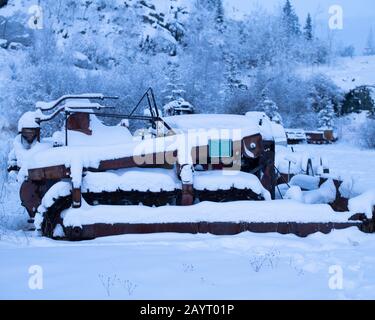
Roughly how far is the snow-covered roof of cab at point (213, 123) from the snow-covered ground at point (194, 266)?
5.54ft

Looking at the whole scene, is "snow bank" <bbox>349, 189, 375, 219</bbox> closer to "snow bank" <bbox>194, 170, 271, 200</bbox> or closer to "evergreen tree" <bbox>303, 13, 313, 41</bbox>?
"snow bank" <bbox>194, 170, 271, 200</bbox>

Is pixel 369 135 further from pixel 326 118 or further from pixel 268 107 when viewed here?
pixel 268 107

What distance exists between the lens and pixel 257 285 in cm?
395

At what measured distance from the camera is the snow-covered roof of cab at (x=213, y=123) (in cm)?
698

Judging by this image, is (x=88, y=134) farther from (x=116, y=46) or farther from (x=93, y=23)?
(x=93, y=23)

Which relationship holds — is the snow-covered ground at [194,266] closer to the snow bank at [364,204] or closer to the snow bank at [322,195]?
the snow bank at [364,204]

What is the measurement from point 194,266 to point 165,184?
2247mm

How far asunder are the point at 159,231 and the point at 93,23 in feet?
119

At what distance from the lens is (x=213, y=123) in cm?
725

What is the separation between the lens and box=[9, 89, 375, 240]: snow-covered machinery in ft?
20.2

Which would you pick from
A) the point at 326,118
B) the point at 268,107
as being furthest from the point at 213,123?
the point at 326,118

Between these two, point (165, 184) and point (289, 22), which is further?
point (289, 22)

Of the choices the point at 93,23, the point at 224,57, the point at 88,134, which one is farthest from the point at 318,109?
the point at 88,134

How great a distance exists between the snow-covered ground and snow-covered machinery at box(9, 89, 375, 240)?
28 cm
